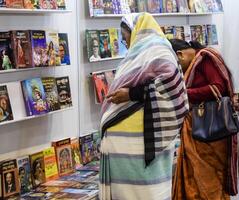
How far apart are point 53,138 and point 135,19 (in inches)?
39.5

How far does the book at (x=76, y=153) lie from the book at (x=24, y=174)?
439 mm

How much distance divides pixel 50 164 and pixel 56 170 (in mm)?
68

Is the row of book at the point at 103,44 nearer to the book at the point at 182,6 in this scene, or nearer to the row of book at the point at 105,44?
the row of book at the point at 105,44

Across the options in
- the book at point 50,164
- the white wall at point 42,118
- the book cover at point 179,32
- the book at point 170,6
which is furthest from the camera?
the book cover at point 179,32

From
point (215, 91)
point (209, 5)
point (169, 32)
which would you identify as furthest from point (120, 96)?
point (209, 5)

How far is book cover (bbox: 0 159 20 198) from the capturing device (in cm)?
251

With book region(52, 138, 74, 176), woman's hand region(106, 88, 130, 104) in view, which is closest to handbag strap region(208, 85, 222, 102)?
woman's hand region(106, 88, 130, 104)

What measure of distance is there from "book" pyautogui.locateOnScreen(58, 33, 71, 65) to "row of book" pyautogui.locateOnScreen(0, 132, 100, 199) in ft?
1.73

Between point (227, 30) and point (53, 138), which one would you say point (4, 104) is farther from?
point (227, 30)

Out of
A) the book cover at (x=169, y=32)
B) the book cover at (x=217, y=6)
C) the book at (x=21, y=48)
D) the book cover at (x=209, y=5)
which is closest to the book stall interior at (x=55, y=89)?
the book at (x=21, y=48)

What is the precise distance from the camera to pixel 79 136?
320 cm

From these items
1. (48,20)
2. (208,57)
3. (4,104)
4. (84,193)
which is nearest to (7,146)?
(4,104)

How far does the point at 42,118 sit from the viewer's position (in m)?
2.87

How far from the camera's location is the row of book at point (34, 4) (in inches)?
94.6
